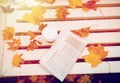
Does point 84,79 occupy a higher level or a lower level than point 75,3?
lower

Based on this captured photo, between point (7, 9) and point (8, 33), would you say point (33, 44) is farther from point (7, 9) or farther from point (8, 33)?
point (7, 9)

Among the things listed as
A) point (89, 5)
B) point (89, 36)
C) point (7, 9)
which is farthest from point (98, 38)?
point (7, 9)

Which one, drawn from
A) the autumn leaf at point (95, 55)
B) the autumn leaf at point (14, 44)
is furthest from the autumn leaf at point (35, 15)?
the autumn leaf at point (95, 55)

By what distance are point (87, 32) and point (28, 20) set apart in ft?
1.22

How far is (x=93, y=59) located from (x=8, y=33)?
53 centimetres

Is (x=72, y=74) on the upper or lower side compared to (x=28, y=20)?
lower

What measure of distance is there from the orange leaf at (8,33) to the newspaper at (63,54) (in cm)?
25

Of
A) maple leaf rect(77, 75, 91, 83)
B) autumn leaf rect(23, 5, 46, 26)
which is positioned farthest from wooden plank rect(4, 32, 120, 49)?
maple leaf rect(77, 75, 91, 83)

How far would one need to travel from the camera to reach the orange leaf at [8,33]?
4.58 ft

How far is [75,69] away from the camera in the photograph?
133 centimetres

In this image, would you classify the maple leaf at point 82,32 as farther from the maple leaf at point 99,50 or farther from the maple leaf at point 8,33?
the maple leaf at point 8,33

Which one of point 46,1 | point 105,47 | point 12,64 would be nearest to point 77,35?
point 105,47

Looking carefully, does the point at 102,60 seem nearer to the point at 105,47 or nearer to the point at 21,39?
the point at 105,47

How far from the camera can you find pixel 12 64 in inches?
52.4
